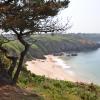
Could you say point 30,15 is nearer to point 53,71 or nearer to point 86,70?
point 53,71

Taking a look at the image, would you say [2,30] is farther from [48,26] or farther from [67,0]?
[67,0]

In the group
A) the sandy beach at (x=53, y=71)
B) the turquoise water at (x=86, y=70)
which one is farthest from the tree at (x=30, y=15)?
the turquoise water at (x=86, y=70)

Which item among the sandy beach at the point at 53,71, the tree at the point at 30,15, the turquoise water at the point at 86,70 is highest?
the tree at the point at 30,15

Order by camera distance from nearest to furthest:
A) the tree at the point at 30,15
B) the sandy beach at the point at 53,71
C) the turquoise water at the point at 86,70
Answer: the tree at the point at 30,15
the sandy beach at the point at 53,71
the turquoise water at the point at 86,70

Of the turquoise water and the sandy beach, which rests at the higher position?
the sandy beach

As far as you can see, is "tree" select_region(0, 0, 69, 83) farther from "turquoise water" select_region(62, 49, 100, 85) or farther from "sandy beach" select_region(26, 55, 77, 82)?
"turquoise water" select_region(62, 49, 100, 85)

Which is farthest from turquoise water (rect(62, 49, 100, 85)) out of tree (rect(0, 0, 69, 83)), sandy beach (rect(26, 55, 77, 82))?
tree (rect(0, 0, 69, 83))

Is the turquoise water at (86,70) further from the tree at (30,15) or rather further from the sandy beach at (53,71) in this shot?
the tree at (30,15)

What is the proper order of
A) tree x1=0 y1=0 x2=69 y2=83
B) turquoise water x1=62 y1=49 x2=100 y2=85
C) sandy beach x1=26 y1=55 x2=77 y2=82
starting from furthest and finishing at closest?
turquoise water x1=62 y1=49 x2=100 y2=85, sandy beach x1=26 y1=55 x2=77 y2=82, tree x1=0 y1=0 x2=69 y2=83

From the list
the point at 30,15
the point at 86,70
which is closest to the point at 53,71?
the point at 86,70

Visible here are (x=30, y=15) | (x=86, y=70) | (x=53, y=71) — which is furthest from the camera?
(x=86, y=70)

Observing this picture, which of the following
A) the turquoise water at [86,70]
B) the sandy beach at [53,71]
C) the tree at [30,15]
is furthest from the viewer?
the turquoise water at [86,70]

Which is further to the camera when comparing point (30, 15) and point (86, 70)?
point (86, 70)

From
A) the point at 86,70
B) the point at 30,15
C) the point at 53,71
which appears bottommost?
the point at 86,70
